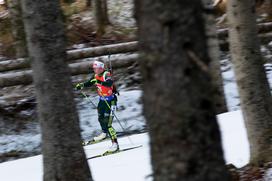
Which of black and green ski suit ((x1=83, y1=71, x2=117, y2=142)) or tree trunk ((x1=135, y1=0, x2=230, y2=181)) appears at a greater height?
tree trunk ((x1=135, y1=0, x2=230, y2=181))

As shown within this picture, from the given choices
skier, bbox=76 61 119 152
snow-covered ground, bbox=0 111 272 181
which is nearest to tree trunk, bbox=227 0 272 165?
snow-covered ground, bbox=0 111 272 181

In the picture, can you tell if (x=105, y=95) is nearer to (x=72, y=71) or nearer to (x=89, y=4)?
(x=72, y=71)

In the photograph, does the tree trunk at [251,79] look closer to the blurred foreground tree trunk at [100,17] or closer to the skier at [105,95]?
the skier at [105,95]

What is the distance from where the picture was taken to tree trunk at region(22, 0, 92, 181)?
6.03m

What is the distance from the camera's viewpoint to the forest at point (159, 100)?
9.71ft

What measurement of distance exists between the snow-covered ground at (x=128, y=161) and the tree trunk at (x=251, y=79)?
3.27ft

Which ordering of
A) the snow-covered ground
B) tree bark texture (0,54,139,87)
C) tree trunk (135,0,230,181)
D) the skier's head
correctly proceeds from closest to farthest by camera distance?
1. tree trunk (135,0,230,181)
2. the snow-covered ground
3. the skier's head
4. tree bark texture (0,54,139,87)

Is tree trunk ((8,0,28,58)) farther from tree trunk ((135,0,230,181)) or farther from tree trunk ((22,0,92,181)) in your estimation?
tree trunk ((135,0,230,181))

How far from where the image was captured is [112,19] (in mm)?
23797

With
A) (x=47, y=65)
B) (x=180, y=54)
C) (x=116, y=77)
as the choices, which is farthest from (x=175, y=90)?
(x=116, y=77)

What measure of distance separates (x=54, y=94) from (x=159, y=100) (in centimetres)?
328

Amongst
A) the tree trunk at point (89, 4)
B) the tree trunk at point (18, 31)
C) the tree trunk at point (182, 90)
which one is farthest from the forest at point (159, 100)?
the tree trunk at point (89, 4)

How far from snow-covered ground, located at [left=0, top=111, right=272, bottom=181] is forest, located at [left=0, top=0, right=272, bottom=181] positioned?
37 cm

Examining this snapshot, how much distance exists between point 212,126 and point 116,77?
1443cm
